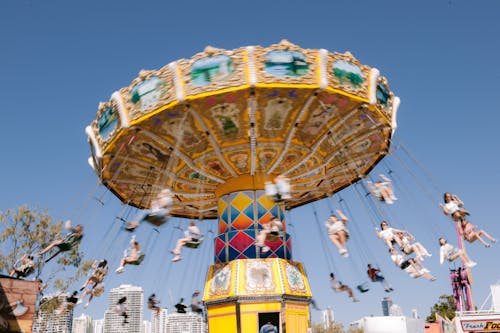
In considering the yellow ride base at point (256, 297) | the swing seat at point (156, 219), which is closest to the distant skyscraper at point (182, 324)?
the yellow ride base at point (256, 297)

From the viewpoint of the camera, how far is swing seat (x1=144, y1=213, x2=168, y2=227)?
11.8 meters

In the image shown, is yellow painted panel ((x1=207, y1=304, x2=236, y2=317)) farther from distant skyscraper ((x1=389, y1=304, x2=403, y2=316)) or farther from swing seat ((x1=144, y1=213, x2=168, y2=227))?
distant skyscraper ((x1=389, y1=304, x2=403, y2=316))

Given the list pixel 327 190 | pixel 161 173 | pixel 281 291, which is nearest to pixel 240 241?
pixel 281 291

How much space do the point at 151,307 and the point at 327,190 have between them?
740 cm

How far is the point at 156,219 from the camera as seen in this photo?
469 inches

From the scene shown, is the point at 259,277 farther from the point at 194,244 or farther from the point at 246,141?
the point at 246,141

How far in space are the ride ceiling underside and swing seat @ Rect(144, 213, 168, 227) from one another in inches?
80.8

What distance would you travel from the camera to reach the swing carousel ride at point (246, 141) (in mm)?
11539

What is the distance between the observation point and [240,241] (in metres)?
14.7

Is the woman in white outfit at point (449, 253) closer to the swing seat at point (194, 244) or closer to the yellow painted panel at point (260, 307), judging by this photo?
the yellow painted panel at point (260, 307)

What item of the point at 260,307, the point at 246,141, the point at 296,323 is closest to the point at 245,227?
the point at 260,307

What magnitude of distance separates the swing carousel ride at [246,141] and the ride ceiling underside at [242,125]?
0.10ft

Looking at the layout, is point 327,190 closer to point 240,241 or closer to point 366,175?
point 366,175

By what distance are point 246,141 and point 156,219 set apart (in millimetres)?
3866
